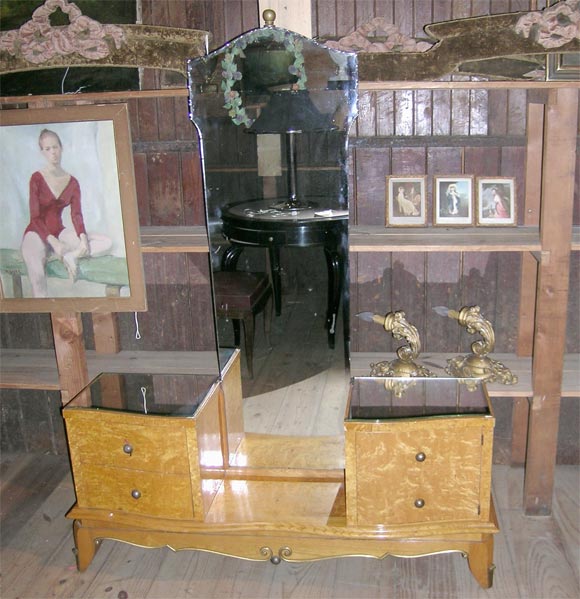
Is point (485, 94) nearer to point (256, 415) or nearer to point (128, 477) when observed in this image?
point (256, 415)

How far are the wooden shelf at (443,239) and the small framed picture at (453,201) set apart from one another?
0.11 ft

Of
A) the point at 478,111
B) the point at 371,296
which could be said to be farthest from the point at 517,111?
the point at 371,296

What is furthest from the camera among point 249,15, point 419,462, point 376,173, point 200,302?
point 200,302

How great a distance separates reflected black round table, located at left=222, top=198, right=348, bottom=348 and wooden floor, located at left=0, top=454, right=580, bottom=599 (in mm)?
802

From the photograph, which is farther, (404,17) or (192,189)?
(192,189)

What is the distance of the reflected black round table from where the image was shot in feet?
6.64

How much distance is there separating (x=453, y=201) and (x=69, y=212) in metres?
1.26

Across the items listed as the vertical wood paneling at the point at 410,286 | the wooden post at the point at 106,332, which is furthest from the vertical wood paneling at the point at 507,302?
the wooden post at the point at 106,332

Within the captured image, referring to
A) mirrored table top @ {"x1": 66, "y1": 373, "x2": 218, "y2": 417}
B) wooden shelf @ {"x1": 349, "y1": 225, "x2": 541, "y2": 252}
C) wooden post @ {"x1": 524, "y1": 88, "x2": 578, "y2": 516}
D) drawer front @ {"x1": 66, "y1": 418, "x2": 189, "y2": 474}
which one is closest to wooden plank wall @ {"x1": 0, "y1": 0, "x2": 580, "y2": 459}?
wooden shelf @ {"x1": 349, "y1": 225, "x2": 541, "y2": 252}

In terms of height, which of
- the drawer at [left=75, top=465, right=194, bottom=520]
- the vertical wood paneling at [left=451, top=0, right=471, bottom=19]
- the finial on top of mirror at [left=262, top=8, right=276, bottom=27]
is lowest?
the drawer at [left=75, top=465, right=194, bottom=520]

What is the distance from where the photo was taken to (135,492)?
2033mm

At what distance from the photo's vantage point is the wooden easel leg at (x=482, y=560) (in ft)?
6.49

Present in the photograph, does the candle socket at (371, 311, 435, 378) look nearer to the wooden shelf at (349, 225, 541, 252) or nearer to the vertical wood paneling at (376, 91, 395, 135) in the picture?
the wooden shelf at (349, 225, 541, 252)

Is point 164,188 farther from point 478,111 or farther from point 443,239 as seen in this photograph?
point 478,111
